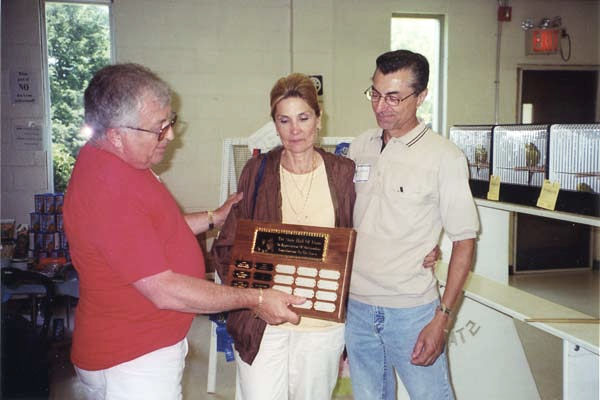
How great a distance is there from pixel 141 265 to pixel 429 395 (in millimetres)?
1007

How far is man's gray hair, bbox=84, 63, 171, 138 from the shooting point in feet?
4.33

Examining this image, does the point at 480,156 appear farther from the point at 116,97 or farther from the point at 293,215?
the point at 116,97

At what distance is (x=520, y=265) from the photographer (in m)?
5.95

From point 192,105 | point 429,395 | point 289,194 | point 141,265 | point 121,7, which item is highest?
point 121,7

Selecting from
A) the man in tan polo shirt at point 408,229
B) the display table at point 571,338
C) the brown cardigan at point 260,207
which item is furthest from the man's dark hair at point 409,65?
the display table at point 571,338

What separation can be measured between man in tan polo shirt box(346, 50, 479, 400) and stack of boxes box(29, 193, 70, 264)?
324cm

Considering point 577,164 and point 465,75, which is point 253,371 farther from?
point 465,75

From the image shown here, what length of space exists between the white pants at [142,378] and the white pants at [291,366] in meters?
0.25

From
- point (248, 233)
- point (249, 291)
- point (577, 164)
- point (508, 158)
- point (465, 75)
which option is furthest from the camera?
point (465, 75)

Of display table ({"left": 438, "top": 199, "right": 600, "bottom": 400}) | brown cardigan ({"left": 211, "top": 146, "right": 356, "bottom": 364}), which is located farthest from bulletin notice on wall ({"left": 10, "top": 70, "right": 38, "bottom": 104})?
display table ({"left": 438, "top": 199, "right": 600, "bottom": 400})

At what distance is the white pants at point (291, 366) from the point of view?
1606mm

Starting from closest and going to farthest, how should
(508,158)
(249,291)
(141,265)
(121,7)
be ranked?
(141,265) < (249,291) < (508,158) < (121,7)

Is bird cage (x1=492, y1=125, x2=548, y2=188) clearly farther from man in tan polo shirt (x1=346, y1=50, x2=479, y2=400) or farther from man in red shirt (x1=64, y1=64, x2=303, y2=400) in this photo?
man in red shirt (x1=64, y1=64, x2=303, y2=400)

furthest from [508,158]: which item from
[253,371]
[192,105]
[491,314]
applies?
[192,105]
